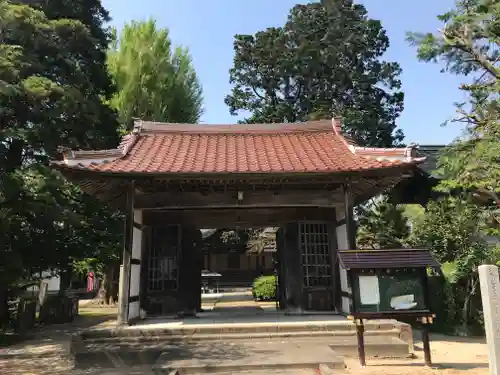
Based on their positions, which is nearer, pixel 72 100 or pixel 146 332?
pixel 146 332

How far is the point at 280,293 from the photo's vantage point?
12352mm

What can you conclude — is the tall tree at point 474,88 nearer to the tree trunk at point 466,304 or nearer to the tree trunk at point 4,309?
the tree trunk at point 466,304

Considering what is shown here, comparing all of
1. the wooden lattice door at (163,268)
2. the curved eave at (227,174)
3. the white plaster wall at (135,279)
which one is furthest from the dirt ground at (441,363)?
the white plaster wall at (135,279)

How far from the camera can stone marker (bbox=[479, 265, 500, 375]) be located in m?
4.97

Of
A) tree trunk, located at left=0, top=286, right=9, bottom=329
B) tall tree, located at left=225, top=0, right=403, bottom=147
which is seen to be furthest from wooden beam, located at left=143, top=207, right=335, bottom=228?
tall tree, located at left=225, top=0, right=403, bottom=147

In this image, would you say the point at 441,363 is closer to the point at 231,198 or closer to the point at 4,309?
the point at 231,198

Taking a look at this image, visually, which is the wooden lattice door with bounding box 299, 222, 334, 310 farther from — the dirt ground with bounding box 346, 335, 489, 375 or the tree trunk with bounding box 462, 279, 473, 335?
the tree trunk with bounding box 462, 279, 473, 335

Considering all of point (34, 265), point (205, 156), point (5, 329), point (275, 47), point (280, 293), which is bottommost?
point (5, 329)

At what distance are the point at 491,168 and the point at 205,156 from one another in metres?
7.19

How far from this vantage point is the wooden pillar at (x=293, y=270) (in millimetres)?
10695

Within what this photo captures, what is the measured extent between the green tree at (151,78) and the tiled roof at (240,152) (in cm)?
1033

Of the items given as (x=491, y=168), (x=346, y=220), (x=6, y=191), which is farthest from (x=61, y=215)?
(x=491, y=168)

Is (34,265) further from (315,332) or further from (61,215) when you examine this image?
(315,332)

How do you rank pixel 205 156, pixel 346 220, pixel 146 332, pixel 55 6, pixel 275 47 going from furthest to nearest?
pixel 275 47
pixel 55 6
pixel 205 156
pixel 346 220
pixel 146 332
